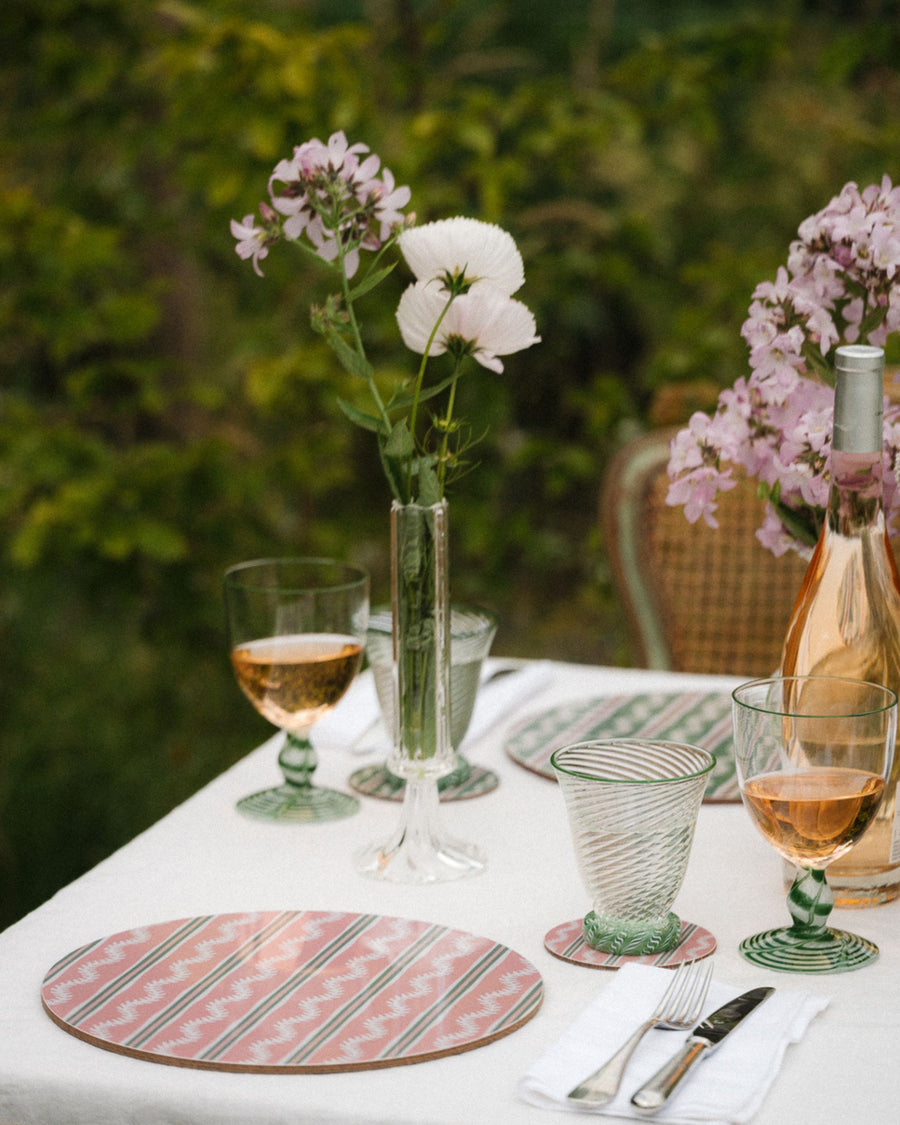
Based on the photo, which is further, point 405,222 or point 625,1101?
point 405,222

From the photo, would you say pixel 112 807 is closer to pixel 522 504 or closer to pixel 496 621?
pixel 522 504

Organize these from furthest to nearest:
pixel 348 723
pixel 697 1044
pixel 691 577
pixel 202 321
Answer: pixel 202 321
pixel 691 577
pixel 348 723
pixel 697 1044

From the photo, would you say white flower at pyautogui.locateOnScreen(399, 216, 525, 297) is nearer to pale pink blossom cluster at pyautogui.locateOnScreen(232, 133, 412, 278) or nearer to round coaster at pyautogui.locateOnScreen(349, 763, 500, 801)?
pale pink blossom cluster at pyautogui.locateOnScreen(232, 133, 412, 278)

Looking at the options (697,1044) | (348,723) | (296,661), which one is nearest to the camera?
(697,1044)

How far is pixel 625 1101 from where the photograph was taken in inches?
27.2

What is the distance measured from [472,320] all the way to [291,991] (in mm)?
421

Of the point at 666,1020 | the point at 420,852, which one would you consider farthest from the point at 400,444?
the point at 666,1020

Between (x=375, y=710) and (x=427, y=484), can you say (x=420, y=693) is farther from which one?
(x=375, y=710)

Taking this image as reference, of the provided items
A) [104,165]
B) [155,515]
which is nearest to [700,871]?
[155,515]

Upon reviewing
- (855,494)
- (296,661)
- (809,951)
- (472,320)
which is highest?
(472,320)

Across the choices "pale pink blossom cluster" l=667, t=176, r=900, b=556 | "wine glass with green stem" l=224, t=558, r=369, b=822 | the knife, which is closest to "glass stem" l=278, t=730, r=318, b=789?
"wine glass with green stem" l=224, t=558, r=369, b=822

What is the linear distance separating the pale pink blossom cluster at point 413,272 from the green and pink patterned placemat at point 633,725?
1.15 ft

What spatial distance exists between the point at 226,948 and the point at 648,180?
3.37 m

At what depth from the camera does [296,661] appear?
1.13 metres
